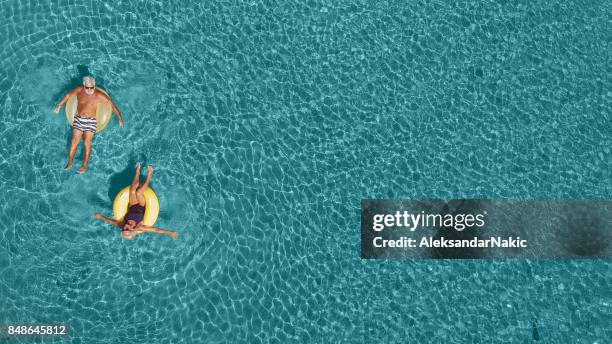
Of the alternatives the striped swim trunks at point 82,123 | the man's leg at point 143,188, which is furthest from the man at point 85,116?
the man's leg at point 143,188

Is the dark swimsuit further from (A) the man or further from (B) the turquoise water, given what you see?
(A) the man

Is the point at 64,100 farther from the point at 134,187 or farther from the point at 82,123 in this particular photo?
the point at 134,187

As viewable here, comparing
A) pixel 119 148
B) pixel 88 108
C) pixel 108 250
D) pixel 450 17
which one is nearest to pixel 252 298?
pixel 108 250

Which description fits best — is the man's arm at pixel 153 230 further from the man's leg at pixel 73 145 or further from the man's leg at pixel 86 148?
the man's leg at pixel 73 145

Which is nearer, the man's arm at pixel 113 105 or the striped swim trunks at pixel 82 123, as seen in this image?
the striped swim trunks at pixel 82 123

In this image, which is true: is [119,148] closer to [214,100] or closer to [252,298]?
[214,100]
